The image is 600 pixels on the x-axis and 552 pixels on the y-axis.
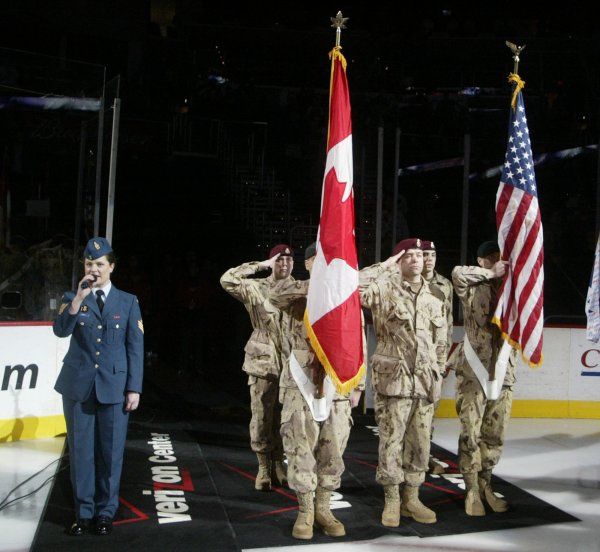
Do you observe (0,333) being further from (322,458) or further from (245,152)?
(245,152)

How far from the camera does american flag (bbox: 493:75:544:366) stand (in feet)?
21.2

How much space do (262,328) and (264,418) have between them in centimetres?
83

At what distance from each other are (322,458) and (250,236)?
11.9 meters

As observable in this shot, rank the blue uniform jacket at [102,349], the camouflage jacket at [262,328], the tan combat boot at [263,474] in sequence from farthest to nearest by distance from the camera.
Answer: the camouflage jacket at [262,328]
the tan combat boot at [263,474]
the blue uniform jacket at [102,349]

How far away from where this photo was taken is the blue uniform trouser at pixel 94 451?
5.50m

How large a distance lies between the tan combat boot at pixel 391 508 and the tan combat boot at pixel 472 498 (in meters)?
0.71

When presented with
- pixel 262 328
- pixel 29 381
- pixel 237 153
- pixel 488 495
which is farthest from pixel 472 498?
pixel 237 153

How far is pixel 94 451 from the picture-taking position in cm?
563

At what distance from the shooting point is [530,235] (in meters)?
6.72

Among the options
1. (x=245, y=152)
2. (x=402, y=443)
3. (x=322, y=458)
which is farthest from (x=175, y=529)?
(x=245, y=152)

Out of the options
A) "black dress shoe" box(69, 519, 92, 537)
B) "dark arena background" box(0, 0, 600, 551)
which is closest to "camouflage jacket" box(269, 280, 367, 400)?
"black dress shoe" box(69, 519, 92, 537)

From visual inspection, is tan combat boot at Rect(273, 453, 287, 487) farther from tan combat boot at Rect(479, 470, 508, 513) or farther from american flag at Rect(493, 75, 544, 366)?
american flag at Rect(493, 75, 544, 366)

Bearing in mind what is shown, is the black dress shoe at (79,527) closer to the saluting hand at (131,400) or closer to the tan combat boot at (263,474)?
the saluting hand at (131,400)

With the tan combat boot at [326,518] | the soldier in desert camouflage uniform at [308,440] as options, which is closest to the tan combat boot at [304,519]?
the soldier in desert camouflage uniform at [308,440]
